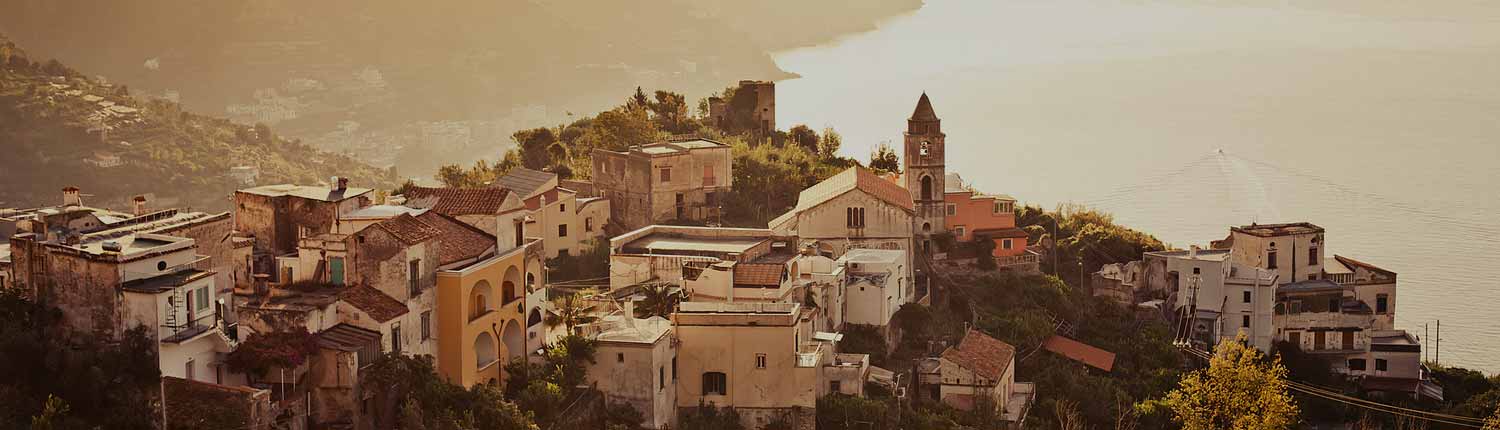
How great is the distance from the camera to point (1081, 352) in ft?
142

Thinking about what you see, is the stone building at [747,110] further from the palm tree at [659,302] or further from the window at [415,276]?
the window at [415,276]

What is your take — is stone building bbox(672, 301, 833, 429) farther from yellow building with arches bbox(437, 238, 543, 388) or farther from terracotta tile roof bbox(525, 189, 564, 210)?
terracotta tile roof bbox(525, 189, 564, 210)

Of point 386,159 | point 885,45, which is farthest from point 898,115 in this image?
point 885,45

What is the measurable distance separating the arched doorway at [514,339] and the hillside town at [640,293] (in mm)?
72

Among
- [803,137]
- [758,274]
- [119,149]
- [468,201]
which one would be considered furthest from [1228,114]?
[468,201]

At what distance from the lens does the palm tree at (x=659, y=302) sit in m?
34.1

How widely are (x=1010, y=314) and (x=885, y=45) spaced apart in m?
108

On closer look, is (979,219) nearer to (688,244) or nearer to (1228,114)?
(688,244)

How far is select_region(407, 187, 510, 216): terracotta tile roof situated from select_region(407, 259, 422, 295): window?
3.25 meters

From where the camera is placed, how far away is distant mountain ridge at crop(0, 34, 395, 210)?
56.9 metres

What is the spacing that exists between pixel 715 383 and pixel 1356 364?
2438 centimetres

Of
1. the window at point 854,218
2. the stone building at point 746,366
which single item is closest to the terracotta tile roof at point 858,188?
the window at point 854,218

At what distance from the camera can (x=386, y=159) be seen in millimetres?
81562

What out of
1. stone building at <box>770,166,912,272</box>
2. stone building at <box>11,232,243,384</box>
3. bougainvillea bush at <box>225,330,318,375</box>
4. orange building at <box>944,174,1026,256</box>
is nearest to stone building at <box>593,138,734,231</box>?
stone building at <box>770,166,912,272</box>
